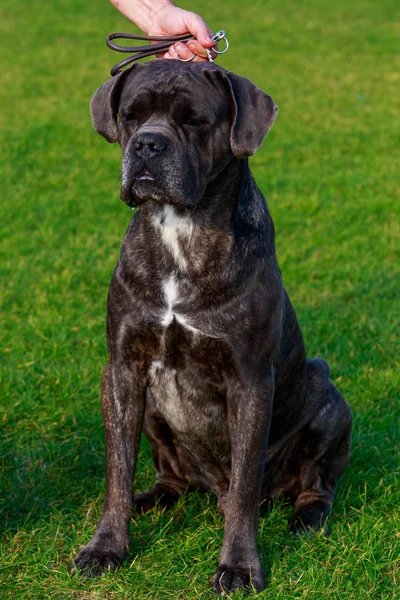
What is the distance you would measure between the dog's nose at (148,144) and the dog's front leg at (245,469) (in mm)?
1005

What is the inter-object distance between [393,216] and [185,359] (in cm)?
524

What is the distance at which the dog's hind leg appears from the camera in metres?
4.40

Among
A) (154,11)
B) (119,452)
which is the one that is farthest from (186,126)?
(119,452)

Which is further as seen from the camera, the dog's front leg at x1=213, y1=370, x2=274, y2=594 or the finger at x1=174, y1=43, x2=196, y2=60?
the finger at x1=174, y1=43, x2=196, y2=60

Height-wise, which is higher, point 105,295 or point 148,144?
point 148,144

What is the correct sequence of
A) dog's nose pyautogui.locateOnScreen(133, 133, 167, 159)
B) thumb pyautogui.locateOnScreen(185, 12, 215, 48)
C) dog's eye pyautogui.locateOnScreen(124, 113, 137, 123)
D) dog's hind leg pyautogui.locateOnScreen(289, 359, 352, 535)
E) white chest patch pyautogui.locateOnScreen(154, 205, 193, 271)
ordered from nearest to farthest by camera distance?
dog's nose pyautogui.locateOnScreen(133, 133, 167, 159), dog's eye pyautogui.locateOnScreen(124, 113, 137, 123), white chest patch pyautogui.locateOnScreen(154, 205, 193, 271), thumb pyautogui.locateOnScreen(185, 12, 215, 48), dog's hind leg pyautogui.locateOnScreen(289, 359, 352, 535)

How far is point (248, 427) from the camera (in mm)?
3846

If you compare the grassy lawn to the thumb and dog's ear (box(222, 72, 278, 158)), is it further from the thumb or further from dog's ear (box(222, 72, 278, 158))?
the thumb

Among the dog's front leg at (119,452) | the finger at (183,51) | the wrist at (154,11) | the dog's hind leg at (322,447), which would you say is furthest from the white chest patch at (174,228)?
the wrist at (154,11)

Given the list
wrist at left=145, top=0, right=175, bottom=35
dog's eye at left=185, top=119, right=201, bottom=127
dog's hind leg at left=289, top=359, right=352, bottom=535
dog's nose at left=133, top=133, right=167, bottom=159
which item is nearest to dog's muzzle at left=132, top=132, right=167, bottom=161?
dog's nose at left=133, top=133, right=167, bottom=159

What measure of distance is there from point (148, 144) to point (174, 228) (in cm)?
47

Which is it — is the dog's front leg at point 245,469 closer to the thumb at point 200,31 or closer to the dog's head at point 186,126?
the dog's head at point 186,126

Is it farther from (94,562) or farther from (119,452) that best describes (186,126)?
(94,562)

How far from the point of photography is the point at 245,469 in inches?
151
